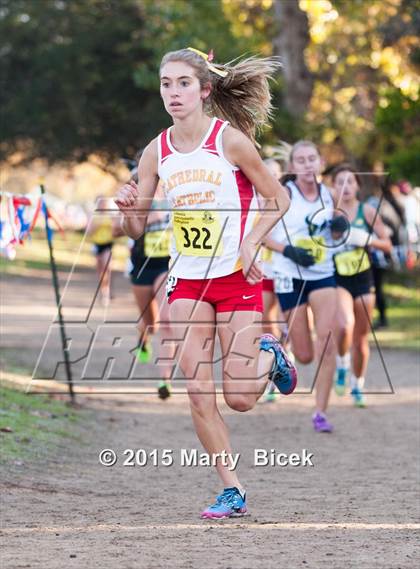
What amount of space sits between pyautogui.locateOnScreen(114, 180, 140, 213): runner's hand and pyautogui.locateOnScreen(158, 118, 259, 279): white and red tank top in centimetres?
24

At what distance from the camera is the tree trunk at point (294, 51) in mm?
31000

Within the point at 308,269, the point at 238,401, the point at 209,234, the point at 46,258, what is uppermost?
the point at 209,234

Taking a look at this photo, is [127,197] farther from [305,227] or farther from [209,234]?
[305,227]

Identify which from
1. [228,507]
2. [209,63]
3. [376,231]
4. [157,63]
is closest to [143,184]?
[209,63]

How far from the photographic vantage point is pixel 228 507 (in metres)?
6.87

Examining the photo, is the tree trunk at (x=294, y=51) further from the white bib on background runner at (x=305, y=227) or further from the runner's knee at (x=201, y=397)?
the runner's knee at (x=201, y=397)

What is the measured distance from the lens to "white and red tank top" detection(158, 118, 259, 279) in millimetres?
6777

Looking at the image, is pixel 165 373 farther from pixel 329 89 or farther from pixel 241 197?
pixel 329 89

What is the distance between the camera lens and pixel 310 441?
410 inches

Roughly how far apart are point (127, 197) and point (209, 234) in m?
0.51

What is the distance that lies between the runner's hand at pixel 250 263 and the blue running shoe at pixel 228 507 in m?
1.17

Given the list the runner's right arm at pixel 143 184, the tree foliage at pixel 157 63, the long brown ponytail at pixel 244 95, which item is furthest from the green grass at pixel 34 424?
the tree foliage at pixel 157 63

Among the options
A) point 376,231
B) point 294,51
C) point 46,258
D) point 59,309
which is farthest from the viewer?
point 46,258

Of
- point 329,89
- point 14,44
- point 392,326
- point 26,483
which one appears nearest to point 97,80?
point 14,44
